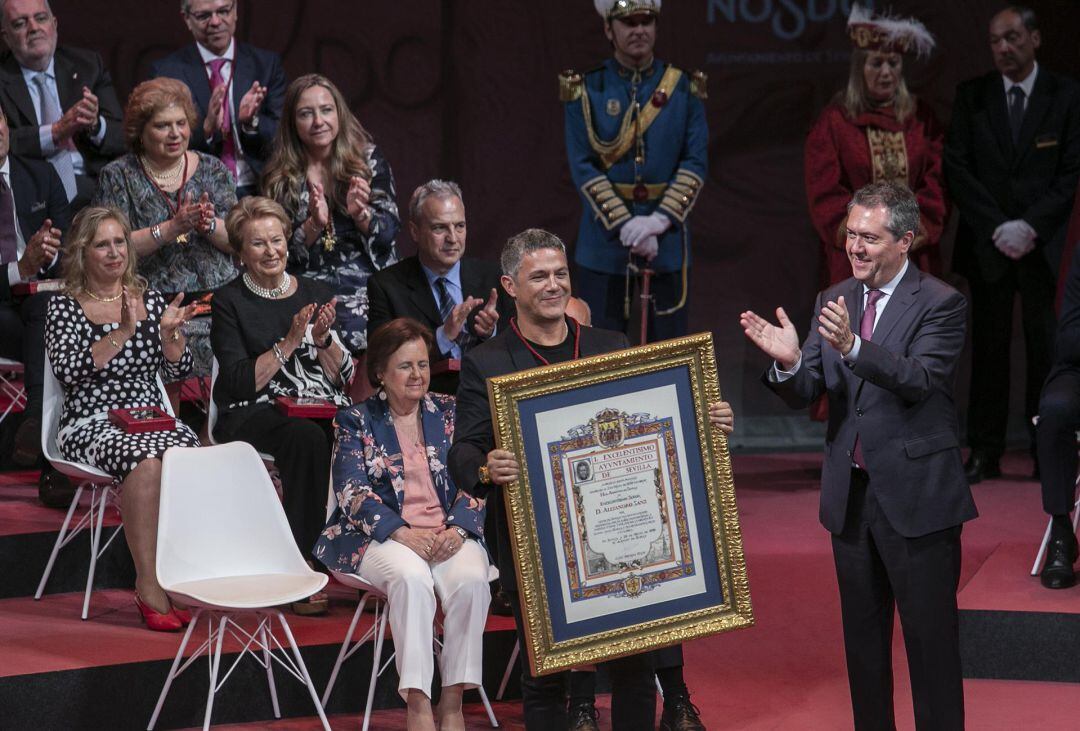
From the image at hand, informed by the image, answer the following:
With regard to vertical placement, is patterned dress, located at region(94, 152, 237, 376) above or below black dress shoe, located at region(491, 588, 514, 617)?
above

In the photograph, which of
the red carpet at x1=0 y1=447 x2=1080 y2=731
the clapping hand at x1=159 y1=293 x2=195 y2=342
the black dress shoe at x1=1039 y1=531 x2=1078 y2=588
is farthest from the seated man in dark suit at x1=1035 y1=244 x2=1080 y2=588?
the clapping hand at x1=159 y1=293 x2=195 y2=342

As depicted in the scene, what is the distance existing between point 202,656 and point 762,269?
4539mm

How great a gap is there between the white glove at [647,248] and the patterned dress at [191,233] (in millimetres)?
1767

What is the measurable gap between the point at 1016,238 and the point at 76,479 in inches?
169

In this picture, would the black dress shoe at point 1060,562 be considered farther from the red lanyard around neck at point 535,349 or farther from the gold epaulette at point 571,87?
the gold epaulette at point 571,87

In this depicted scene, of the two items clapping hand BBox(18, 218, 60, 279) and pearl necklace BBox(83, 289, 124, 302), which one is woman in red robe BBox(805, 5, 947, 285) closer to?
pearl necklace BBox(83, 289, 124, 302)

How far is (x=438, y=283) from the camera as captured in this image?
5938 mm

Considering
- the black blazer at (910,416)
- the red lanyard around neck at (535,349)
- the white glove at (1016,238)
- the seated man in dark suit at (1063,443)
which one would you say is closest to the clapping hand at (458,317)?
the red lanyard around neck at (535,349)

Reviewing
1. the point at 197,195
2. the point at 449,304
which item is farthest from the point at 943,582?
the point at 197,195

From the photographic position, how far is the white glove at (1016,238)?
287 inches

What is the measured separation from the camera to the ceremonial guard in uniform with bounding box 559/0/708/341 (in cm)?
703

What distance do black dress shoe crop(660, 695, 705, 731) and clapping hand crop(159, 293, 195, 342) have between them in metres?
2.28

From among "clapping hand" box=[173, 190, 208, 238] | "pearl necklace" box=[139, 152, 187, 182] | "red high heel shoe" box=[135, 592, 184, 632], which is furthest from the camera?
"pearl necklace" box=[139, 152, 187, 182]

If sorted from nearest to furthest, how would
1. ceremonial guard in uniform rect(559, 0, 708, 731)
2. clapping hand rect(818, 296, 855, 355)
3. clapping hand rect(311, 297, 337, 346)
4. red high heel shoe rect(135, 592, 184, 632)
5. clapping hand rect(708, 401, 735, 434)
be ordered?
clapping hand rect(818, 296, 855, 355)
clapping hand rect(708, 401, 735, 434)
red high heel shoe rect(135, 592, 184, 632)
clapping hand rect(311, 297, 337, 346)
ceremonial guard in uniform rect(559, 0, 708, 731)
